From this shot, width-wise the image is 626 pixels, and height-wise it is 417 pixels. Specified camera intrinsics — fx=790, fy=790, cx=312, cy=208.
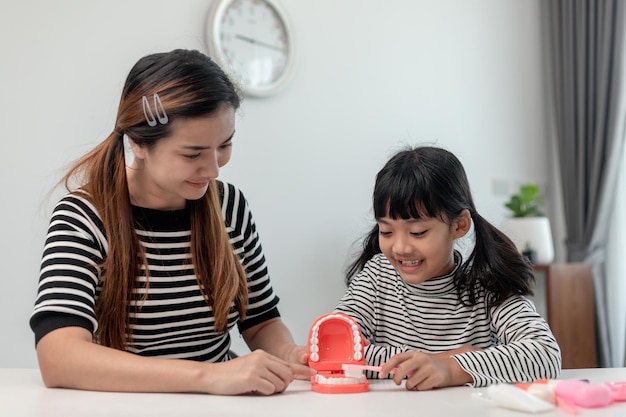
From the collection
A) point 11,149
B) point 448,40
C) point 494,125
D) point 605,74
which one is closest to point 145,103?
point 11,149

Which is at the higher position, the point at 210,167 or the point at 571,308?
the point at 210,167

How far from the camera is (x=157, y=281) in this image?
5.28ft

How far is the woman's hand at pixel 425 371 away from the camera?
1324 mm

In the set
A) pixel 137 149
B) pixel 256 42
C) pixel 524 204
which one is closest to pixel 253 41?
pixel 256 42

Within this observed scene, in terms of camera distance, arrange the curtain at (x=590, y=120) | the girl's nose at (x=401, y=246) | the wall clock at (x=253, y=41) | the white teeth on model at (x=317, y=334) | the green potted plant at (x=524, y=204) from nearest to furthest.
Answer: the white teeth on model at (x=317, y=334)
the girl's nose at (x=401, y=246)
the wall clock at (x=253, y=41)
the green potted plant at (x=524, y=204)
the curtain at (x=590, y=120)

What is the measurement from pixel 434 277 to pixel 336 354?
38cm

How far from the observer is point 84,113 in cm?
289

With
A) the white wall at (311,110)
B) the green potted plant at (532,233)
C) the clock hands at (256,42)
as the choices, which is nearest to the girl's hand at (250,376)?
the white wall at (311,110)

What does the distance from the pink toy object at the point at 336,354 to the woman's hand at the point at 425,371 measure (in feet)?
0.17

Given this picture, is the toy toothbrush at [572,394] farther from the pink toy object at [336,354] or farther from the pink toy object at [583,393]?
the pink toy object at [336,354]

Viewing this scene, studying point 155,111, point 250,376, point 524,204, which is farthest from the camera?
point 524,204

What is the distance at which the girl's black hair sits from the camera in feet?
5.34

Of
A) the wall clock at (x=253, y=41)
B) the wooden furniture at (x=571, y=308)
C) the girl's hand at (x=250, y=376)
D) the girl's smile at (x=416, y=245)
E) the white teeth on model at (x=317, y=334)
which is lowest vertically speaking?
the wooden furniture at (x=571, y=308)

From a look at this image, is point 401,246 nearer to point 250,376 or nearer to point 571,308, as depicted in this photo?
point 250,376
